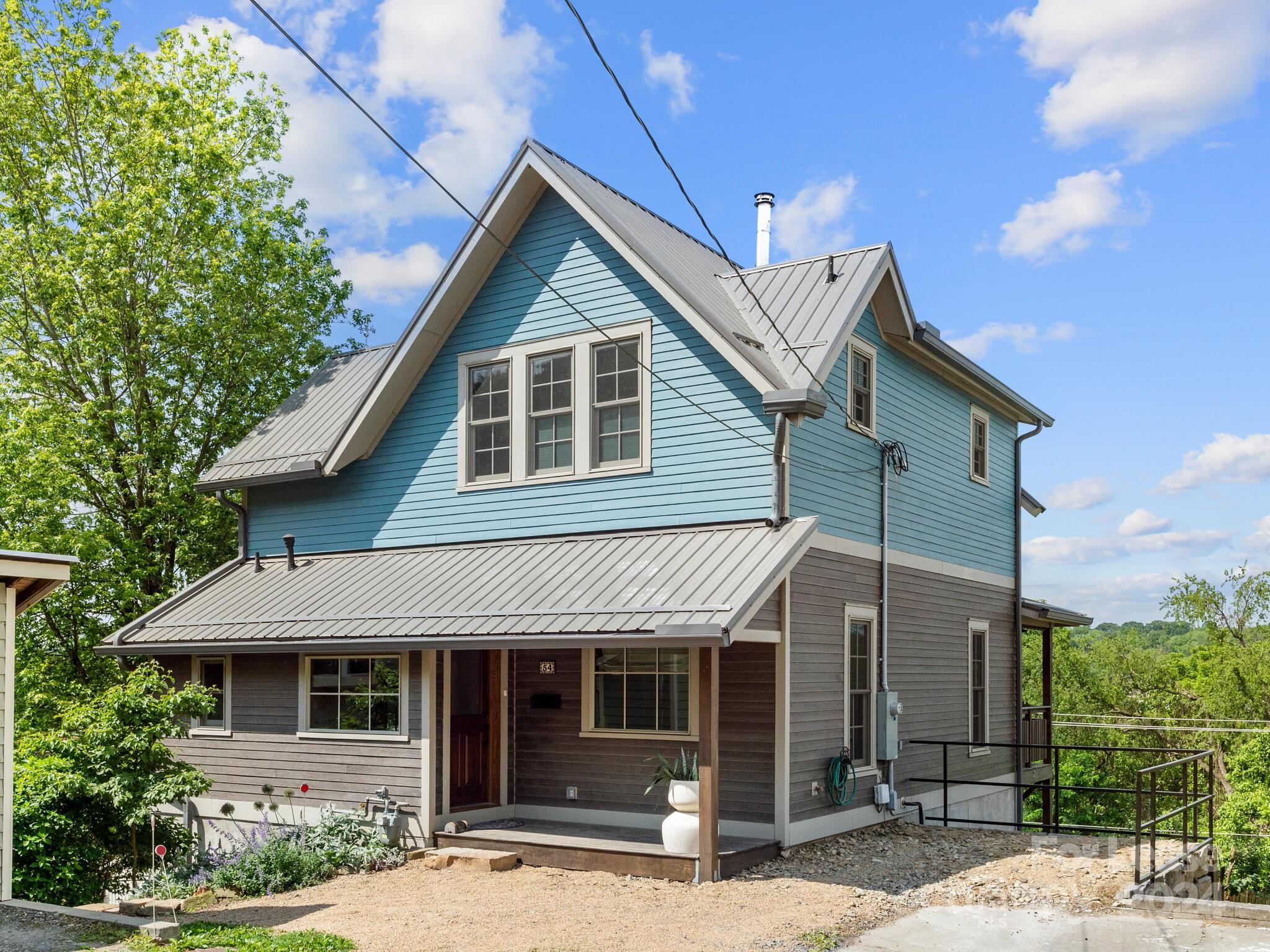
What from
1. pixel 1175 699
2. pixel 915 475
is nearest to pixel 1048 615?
pixel 915 475

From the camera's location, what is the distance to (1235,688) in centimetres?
3781

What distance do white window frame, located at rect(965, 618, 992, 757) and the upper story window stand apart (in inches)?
89.1

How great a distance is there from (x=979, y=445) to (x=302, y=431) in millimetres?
10569

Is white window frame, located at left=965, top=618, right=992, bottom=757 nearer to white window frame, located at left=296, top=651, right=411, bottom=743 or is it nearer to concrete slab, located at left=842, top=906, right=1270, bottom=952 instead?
concrete slab, located at left=842, top=906, right=1270, bottom=952

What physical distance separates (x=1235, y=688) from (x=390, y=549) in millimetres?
32203

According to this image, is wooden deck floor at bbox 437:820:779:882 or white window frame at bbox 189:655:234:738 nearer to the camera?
wooden deck floor at bbox 437:820:779:882

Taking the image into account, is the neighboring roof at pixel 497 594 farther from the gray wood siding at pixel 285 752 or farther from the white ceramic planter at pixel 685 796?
the white ceramic planter at pixel 685 796

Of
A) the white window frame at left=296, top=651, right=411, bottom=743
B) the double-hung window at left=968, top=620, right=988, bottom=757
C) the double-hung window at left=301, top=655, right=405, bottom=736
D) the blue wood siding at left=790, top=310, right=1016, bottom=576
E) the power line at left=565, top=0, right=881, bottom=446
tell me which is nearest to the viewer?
the power line at left=565, top=0, right=881, bottom=446

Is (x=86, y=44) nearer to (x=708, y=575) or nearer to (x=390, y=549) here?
(x=390, y=549)

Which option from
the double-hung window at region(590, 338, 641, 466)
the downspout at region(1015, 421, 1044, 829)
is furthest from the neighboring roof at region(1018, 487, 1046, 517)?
the double-hung window at region(590, 338, 641, 466)

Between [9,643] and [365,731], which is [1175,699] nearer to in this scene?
[365,731]

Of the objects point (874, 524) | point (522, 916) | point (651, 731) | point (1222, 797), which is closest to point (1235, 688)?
point (1222, 797)

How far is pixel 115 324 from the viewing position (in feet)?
72.1

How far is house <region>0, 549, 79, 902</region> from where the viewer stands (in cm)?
948
